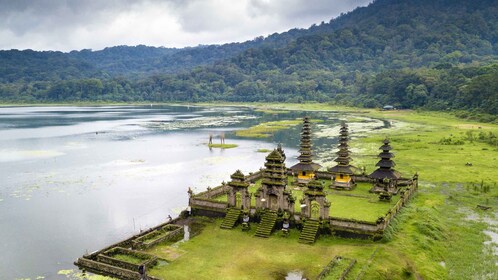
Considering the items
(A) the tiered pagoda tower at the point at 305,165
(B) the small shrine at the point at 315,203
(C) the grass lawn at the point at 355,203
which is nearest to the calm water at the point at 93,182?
(C) the grass lawn at the point at 355,203

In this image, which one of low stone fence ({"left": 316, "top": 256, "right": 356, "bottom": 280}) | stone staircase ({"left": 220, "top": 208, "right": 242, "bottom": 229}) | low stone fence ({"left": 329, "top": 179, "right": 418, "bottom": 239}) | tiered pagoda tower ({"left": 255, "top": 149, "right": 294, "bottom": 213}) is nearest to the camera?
low stone fence ({"left": 316, "top": 256, "right": 356, "bottom": 280})

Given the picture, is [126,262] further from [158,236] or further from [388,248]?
[388,248]

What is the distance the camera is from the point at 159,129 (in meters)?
125

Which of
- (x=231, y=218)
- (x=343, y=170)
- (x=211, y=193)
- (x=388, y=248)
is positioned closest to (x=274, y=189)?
(x=231, y=218)

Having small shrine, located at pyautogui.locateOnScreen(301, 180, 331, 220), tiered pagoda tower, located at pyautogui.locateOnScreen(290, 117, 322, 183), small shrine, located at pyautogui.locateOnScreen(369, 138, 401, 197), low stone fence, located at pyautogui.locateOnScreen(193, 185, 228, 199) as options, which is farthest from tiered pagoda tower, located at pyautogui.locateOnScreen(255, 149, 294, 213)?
small shrine, located at pyautogui.locateOnScreen(369, 138, 401, 197)

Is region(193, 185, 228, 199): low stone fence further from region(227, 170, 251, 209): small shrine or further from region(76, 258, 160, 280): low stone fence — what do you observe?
region(76, 258, 160, 280): low stone fence

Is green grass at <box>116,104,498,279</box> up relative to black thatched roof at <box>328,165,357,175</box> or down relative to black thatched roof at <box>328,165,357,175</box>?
down

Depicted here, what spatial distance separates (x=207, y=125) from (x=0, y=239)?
99.9 metres

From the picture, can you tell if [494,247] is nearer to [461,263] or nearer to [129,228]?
[461,263]

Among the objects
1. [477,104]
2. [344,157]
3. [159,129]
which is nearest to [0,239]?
[344,157]

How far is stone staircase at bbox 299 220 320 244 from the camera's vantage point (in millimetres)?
32781

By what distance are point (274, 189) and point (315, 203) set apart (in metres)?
3.75

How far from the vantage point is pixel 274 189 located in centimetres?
3603

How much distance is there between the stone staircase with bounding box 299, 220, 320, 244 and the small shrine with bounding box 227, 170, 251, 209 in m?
5.66
